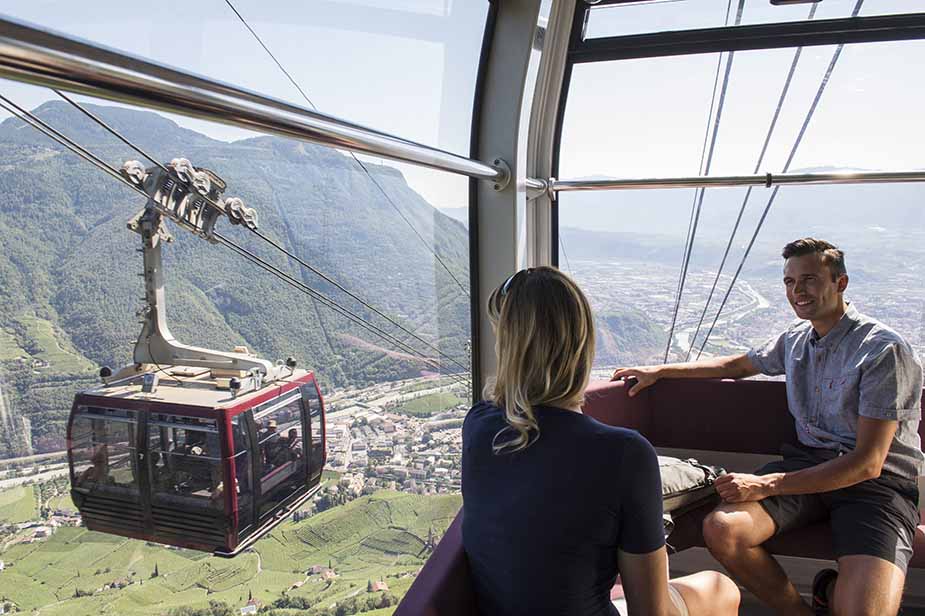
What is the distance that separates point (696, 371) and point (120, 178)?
282cm

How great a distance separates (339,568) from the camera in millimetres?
8727

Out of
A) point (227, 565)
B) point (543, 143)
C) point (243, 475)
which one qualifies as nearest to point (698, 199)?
point (543, 143)

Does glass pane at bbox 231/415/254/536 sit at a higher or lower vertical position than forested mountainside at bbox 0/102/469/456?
lower

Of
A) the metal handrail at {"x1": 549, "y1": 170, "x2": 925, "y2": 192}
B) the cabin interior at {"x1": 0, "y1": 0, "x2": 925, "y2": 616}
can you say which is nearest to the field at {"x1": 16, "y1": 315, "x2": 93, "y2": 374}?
the cabin interior at {"x1": 0, "y1": 0, "x2": 925, "y2": 616}

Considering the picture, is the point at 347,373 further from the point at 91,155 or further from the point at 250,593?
the point at 250,593

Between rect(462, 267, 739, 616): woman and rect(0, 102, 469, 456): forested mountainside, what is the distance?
1.31 m

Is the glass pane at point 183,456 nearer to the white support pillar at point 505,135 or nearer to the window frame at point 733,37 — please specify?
the white support pillar at point 505,135

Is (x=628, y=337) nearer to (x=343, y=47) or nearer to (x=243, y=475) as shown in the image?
(x=343, y=47)

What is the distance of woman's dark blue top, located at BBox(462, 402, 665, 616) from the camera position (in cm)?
109

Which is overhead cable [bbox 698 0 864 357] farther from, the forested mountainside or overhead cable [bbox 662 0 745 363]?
the forested mountainside

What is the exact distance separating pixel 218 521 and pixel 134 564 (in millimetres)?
3277

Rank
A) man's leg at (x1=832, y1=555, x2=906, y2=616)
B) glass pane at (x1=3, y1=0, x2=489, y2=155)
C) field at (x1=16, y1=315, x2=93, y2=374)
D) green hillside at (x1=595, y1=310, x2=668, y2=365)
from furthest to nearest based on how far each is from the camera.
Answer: green hillside at (x1=595, y1=310, x2=668, y2=365)
field at (x1=16, y1=315, x2=93, y2=374)
glass pane at (x1=3, y1=0, x2=489, y2=155)
man's leg at (x1=832, y1=555, x2=906, y2=616)

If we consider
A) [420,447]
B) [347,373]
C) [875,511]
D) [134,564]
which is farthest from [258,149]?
[875,511]

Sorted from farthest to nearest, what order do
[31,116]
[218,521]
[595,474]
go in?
[218,521] < [31,116] < [595,474]
